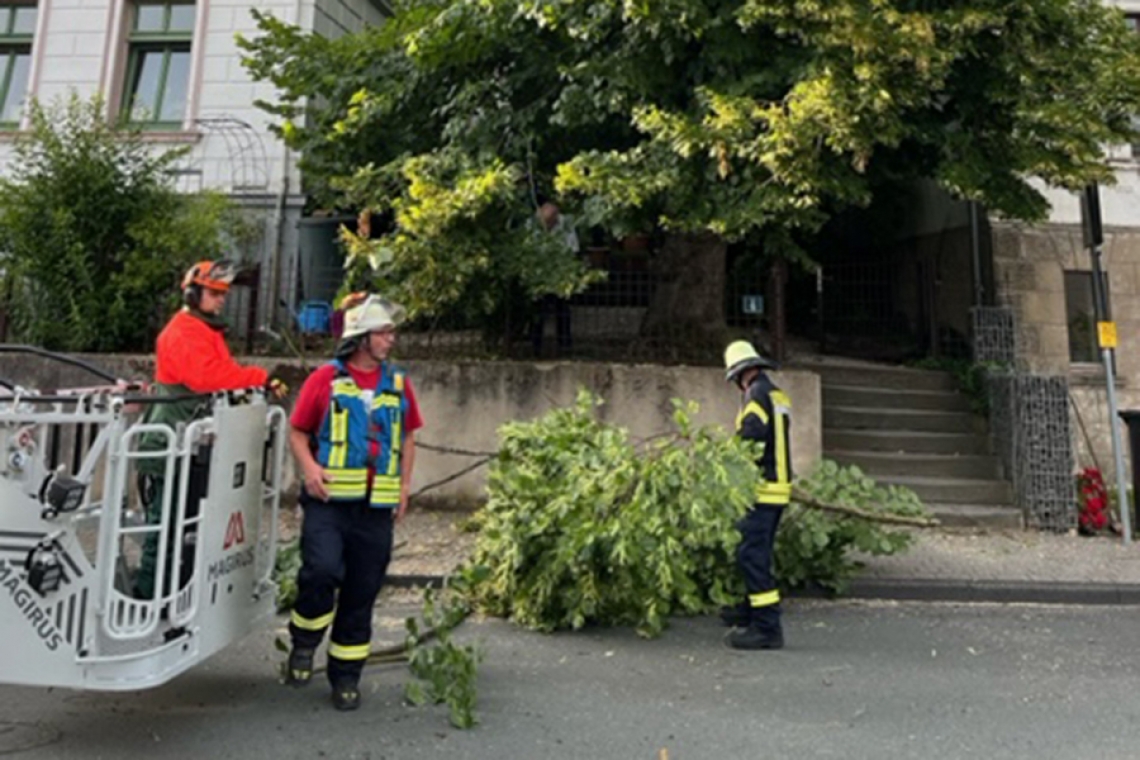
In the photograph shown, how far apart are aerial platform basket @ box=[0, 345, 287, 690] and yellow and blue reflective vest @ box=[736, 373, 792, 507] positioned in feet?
9.72

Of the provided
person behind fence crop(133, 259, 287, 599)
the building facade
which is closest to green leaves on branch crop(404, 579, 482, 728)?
person behind fence crop(133, 259, 287, 599)

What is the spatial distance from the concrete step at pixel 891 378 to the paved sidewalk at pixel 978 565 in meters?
2.43

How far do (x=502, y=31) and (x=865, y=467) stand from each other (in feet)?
19.5

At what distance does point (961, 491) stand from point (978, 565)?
185cm

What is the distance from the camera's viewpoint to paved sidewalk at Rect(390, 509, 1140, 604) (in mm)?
5879

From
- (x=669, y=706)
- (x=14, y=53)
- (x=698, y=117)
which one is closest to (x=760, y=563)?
(x=669, y=706)

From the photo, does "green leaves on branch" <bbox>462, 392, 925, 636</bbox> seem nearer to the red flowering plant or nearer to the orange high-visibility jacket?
the orange high-visibility jacket

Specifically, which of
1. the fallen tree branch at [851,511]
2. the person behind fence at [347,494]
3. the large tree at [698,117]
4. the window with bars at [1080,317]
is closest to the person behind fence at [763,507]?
the fallen tree branch at [851,511]

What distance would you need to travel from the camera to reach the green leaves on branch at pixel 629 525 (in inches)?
180

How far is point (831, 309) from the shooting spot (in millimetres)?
11789

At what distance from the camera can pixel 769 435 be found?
15.6 feet

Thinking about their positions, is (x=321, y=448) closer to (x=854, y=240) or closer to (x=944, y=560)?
(x=944, y=560)

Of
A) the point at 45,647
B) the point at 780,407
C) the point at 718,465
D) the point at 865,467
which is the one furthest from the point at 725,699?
the point at 865,467

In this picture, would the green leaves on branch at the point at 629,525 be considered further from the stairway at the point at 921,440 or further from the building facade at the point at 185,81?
the building facade at the point at 185,81
